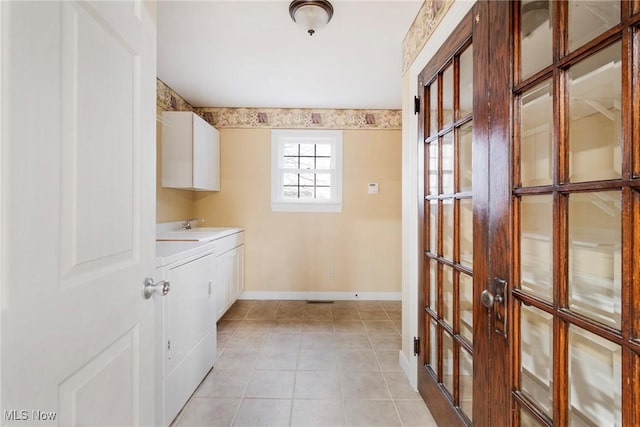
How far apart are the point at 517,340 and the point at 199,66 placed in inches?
118

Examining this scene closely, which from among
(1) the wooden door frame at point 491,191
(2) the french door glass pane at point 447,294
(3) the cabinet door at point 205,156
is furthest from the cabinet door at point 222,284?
(1) the wooden door frame at point 491,191

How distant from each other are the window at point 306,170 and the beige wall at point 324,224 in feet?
0.31

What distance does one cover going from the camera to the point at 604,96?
2.28 ft

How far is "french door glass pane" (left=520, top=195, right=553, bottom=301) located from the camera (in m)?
0.85

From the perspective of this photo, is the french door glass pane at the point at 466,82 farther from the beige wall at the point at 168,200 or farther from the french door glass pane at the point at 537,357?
the beige wall at the point at 168,200

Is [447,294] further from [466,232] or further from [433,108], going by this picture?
[433,108]

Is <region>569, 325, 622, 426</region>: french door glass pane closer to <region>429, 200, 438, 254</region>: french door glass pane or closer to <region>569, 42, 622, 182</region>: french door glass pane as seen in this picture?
<region>569, 42, 622, 182</region>: french door glass pane

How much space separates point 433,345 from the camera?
1683 mm

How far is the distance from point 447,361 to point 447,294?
0.35m

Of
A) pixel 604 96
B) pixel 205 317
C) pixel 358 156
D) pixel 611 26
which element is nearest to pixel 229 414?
pixel 205 317

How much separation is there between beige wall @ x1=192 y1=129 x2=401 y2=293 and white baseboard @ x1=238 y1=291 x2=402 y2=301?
5 centimetres

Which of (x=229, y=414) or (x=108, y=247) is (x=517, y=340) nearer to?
(x=108, y=247)

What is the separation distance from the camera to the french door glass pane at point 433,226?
5.37 feet

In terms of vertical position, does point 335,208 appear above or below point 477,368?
above
